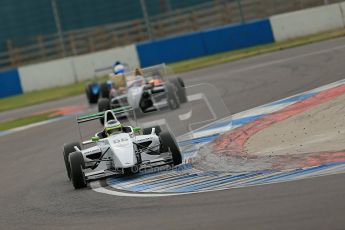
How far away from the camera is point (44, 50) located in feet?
125

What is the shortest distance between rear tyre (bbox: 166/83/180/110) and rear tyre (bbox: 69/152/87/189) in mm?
7882

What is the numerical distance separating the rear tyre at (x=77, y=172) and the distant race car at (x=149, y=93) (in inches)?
304

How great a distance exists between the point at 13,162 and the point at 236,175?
691 centimetres

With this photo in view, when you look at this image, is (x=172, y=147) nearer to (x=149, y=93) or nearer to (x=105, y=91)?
(x=149, y=93)

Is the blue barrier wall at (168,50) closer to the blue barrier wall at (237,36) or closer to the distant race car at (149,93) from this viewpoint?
the blue barrier wall at (237,36)

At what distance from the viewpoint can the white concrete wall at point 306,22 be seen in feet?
98.7

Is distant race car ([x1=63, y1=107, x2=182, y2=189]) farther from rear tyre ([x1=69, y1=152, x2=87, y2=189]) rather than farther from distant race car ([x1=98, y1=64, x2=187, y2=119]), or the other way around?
distant race car ([x1=98, y1=64, x2=187, y2=119])

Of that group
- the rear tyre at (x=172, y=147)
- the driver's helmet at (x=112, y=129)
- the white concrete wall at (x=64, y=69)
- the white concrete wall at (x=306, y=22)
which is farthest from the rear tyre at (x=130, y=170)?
the white concrete wall at (x=64, y=69)

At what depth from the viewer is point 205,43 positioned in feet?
111

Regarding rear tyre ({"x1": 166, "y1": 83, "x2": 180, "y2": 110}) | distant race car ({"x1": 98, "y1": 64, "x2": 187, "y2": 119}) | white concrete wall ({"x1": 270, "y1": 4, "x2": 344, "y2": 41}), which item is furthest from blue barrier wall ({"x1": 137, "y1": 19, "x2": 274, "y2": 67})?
rear tyre ({"x1": 166, "y1": 83, "x2": 180, "y2": 110})

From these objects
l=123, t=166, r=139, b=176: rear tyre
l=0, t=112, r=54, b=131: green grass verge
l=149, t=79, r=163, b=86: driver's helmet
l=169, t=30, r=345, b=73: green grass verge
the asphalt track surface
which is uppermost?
l=149, t=79, r=163, b=86: driver's helmet

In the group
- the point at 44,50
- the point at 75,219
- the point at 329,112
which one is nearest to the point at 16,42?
the point at 44,50

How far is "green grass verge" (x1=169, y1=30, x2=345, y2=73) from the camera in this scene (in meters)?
28.8

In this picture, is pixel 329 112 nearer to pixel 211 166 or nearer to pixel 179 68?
pixel 211 166
